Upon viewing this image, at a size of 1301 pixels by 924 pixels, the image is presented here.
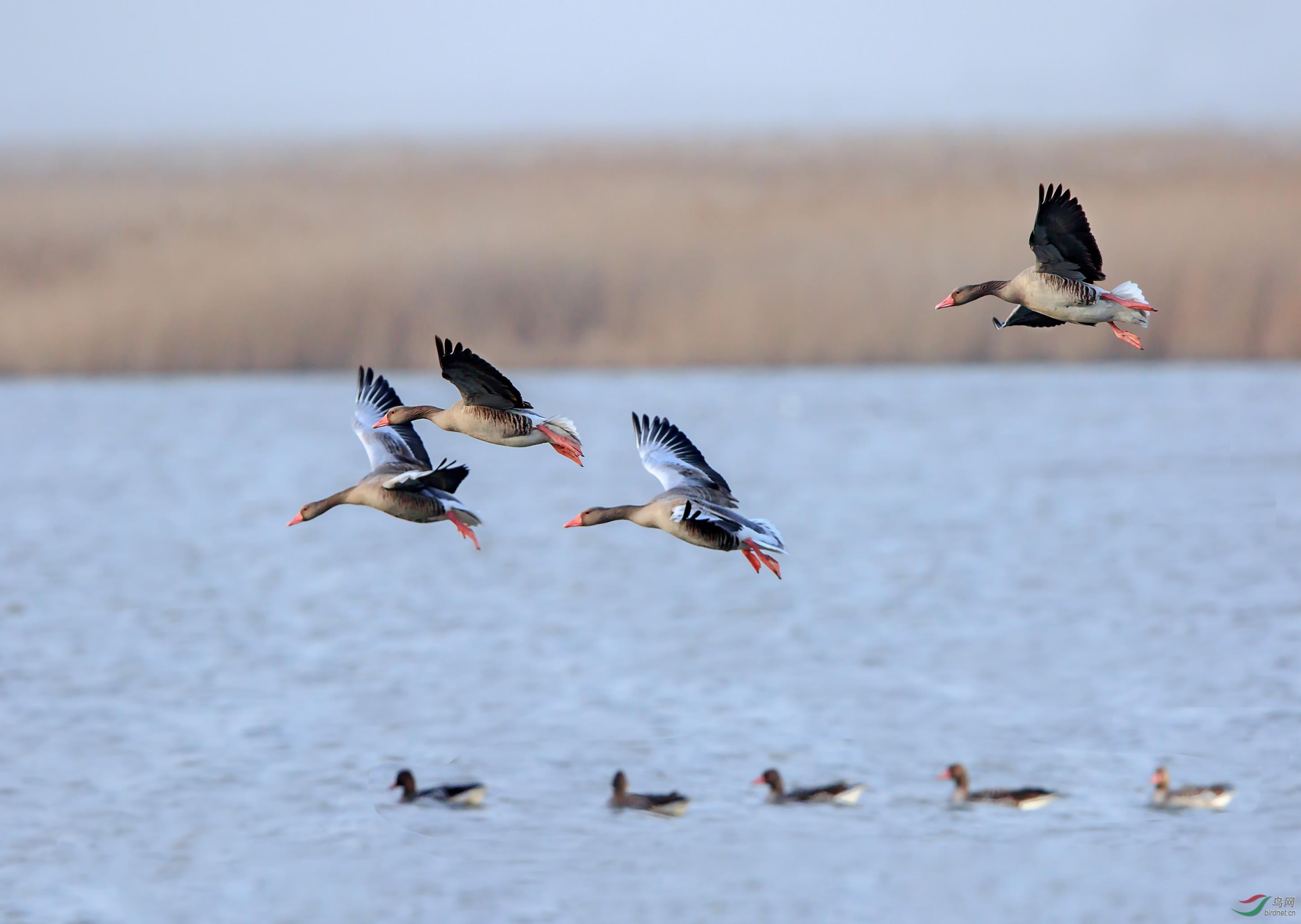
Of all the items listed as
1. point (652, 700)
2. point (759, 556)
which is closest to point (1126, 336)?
point (759, 556)

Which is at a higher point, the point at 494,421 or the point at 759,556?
the point at 494,421

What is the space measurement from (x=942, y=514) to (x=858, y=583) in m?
15.4

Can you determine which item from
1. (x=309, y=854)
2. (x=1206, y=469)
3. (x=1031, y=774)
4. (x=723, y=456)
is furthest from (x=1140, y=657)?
(x=723, y=456)

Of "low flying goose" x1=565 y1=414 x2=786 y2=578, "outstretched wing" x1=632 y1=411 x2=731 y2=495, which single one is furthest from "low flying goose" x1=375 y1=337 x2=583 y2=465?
"outstretched wing" x1=632 y1=411 x2=731 y2=495

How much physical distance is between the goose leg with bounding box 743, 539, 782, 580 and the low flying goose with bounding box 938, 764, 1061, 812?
18.4 metres

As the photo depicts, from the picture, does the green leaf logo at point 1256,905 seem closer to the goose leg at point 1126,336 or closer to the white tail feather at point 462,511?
the goose leg at point 1126,336

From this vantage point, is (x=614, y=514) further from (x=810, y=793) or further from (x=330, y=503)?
(x=810, y=793)

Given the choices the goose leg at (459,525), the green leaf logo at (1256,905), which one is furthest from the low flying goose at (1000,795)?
the goose leg at (459,525)

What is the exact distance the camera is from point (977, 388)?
466 ft

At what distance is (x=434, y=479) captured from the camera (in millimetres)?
9734

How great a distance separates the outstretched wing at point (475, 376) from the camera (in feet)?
32.3

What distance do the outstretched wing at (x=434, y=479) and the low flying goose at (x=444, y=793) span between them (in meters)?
20.0

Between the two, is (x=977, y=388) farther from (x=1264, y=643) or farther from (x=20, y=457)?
(x=1264, y=643)

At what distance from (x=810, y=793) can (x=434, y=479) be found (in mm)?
19649
